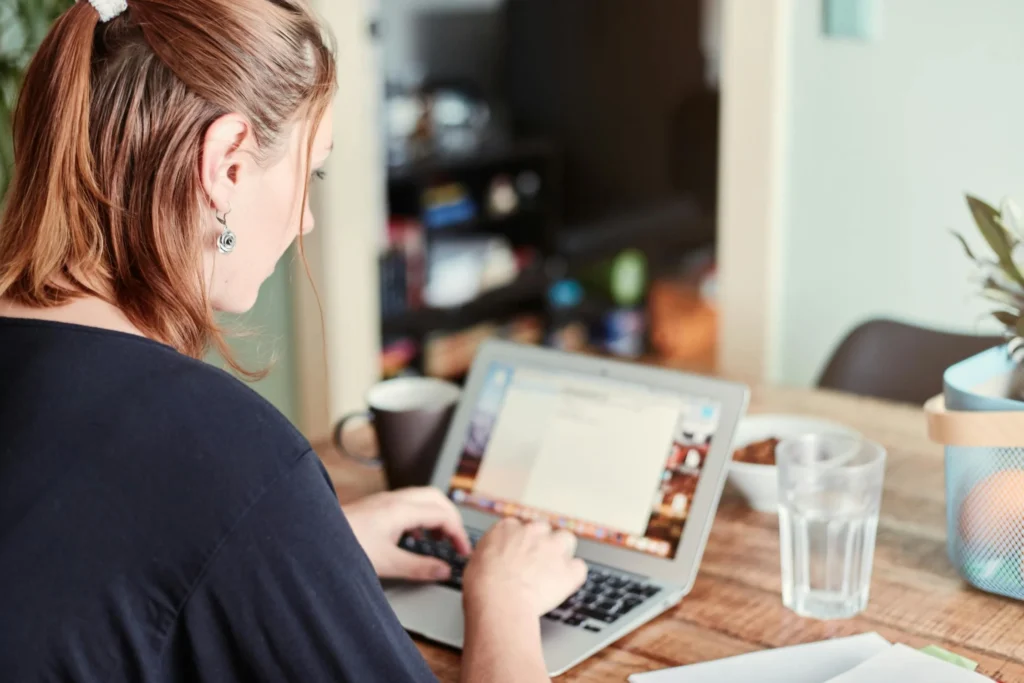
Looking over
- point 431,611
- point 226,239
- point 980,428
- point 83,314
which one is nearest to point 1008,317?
point 980,428

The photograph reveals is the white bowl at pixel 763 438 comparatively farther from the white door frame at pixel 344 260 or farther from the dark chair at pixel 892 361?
the white door frame at pixel 344 260

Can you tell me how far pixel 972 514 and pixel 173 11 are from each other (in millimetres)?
837

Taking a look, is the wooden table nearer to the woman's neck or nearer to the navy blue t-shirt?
the navy blue t-shirt

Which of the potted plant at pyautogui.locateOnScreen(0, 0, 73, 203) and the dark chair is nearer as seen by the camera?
the dark chair

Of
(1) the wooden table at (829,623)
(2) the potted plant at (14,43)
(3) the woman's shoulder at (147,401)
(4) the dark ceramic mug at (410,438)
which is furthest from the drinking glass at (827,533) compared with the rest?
(2) the potted plant at (14,43)

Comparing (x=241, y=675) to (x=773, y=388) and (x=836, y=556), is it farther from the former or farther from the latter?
(x=773, y=388)

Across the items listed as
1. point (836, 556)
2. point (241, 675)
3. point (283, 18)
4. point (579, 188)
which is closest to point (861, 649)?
point (836, 556)

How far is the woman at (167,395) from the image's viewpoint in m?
0.83

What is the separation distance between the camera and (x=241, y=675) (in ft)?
2.78

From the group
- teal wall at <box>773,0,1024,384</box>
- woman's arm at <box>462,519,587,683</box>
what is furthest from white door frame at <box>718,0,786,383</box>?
woman's arm at <box>462,519,587,683</box>

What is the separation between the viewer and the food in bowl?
4.46ft

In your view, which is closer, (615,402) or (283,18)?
(283,18)

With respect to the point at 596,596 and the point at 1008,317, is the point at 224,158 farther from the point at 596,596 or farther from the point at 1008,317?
the point at 1008,317

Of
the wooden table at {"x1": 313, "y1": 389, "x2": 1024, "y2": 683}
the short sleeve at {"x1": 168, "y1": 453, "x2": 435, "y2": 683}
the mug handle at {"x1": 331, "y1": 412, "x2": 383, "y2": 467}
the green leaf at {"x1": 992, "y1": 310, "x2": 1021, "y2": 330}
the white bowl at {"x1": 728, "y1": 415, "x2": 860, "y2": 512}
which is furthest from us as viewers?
the mug handle at {"x1": 331, "y1": 412, "x2": 383, "y2": 467}
